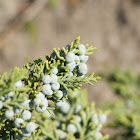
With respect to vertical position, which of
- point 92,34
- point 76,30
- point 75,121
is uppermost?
point 76,30

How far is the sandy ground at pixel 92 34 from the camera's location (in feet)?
15.4

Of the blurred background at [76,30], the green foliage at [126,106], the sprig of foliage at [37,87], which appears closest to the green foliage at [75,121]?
the sprig of foliage at [37,87]

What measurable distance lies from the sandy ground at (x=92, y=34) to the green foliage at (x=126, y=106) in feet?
2.76

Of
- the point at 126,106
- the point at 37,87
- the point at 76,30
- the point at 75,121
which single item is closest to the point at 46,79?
the point at 37,87

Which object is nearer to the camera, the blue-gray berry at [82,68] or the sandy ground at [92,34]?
the blue-gray berry at [82,68]

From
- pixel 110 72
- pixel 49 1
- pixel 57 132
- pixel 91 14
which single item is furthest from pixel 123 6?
pixel 57 132

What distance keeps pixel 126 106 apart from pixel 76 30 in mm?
2846

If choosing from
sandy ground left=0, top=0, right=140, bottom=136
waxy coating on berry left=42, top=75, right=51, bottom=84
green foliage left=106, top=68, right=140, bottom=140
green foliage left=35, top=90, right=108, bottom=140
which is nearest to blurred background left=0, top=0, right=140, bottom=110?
sandy ground left=0, top=0, right=140, bottom=136

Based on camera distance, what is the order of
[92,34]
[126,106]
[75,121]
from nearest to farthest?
[75,121]
[126,106]
[92,34]

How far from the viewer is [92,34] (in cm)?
534

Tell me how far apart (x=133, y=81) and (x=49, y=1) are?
3367mm

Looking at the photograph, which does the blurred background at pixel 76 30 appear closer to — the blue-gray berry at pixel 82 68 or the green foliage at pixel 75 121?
the green foliage at pixel 75 121

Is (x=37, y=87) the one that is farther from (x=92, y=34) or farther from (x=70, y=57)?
(x=92, y=34)

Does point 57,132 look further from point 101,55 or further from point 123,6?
point 123,6
